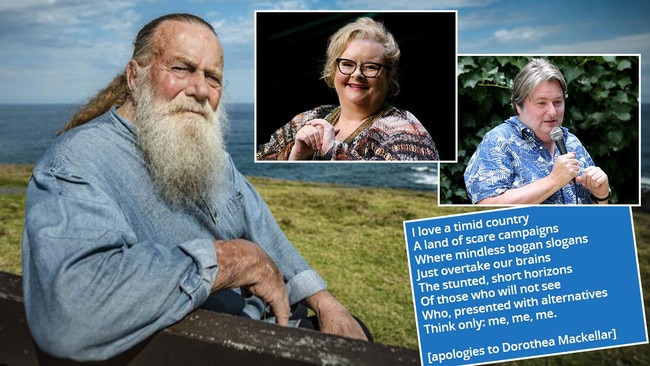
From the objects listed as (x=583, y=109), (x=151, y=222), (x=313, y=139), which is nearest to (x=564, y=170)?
(x=583, y=109)

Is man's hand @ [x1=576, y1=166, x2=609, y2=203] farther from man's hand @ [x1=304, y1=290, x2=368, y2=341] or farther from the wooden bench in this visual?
the wooden bench

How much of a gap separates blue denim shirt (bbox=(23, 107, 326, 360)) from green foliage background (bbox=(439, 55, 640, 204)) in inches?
75.6

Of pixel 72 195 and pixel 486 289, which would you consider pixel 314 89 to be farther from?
pixel 72 195

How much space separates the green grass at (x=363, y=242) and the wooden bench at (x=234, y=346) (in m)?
2.50

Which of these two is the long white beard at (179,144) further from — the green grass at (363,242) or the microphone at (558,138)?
the green grass at (363,242)

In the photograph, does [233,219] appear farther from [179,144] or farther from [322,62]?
[322,62]

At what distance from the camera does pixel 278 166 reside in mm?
7781

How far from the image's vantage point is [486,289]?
2223 mm

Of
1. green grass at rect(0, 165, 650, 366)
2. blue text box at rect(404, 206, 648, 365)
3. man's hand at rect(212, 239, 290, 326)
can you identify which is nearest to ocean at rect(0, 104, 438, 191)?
green grass at rect(0, 165, 650, 366)

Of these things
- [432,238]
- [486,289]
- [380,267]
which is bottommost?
[380,267]

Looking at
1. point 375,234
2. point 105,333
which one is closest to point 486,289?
point 105,333

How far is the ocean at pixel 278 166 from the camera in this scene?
7754 millimetres

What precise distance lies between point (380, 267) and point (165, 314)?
4.25 m

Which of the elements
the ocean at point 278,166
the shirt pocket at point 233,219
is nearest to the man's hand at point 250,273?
the shirt pocket at point 233,219
